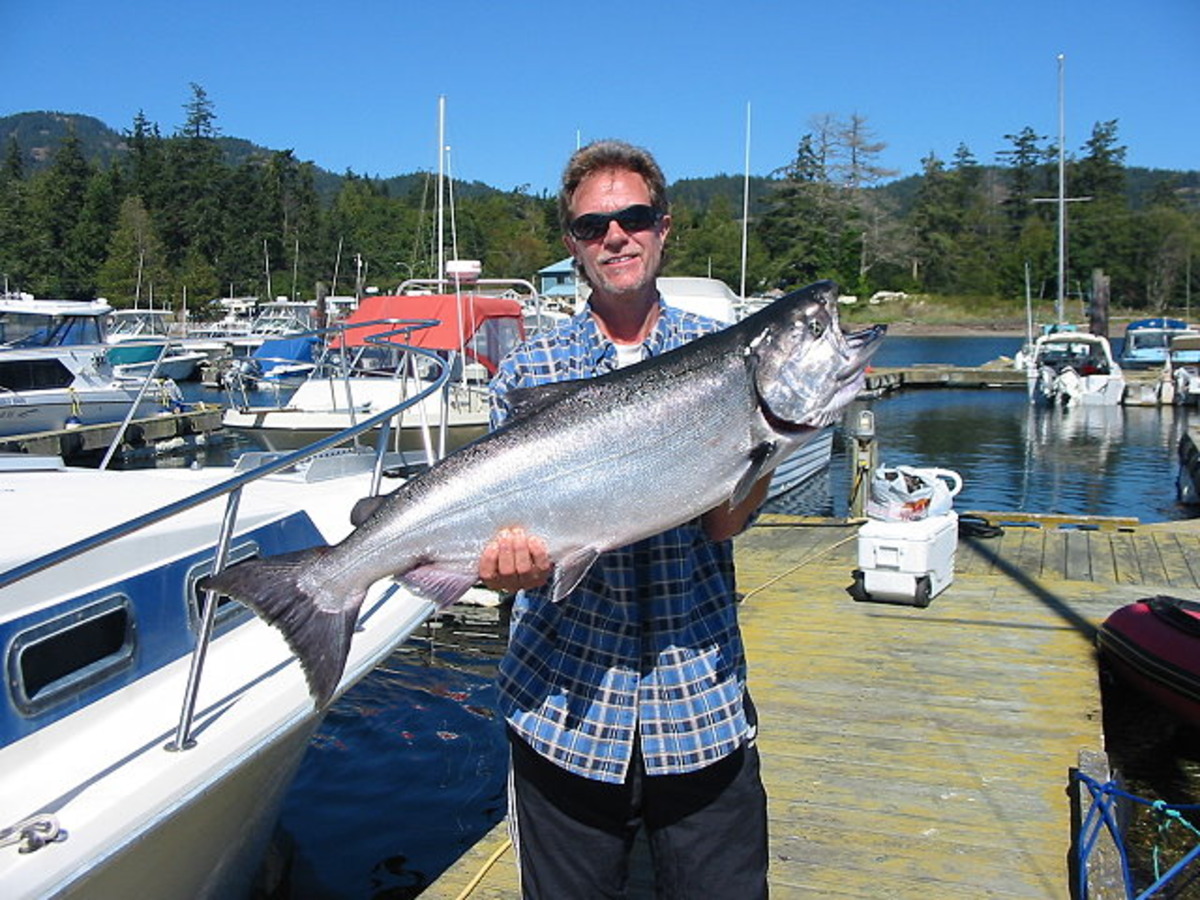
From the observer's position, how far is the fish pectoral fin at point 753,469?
7.47ft

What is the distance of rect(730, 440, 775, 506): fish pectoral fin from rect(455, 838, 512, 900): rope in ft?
8.87

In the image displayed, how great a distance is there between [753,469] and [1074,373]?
37015 millimetres

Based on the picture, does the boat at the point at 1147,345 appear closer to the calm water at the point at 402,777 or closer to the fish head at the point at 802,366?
the calm water at the point at 402,777

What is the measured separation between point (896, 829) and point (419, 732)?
4.32 meters

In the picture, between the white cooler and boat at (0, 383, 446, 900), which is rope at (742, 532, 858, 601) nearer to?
the white cooler

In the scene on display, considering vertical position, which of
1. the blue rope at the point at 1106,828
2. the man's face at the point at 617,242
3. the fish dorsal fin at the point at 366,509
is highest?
the man's face at the point at 617,242

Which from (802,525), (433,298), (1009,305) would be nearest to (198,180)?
(1009,305)

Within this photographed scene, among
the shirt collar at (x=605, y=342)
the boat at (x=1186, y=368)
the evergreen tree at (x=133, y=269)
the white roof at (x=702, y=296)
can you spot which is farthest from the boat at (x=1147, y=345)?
the evergreen tree at (x=133, y=269)

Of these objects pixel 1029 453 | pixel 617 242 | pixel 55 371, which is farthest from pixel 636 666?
Result: pixel 1029 453

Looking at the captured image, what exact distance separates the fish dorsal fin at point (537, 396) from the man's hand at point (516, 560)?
30 cm

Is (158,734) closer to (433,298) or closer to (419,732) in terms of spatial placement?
(419,732)

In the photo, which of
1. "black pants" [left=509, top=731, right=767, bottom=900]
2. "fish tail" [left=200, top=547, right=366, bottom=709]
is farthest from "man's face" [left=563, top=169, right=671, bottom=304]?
"black pants" [left=509, top=731, right=767, bottom=900]

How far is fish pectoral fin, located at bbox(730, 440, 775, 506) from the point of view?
228cm

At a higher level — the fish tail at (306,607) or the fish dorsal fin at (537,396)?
the fish dorsal fin at (537,396)
